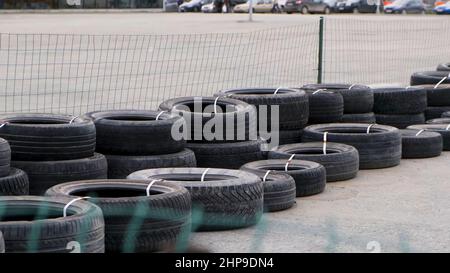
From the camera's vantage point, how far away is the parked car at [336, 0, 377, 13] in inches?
2464

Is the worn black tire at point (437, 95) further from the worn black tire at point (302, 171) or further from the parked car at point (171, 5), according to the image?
the parked car at point (171, 5)

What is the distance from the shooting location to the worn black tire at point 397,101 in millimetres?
12594

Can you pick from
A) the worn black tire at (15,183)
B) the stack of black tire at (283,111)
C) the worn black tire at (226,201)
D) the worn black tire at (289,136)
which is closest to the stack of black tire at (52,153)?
the worn black tire at (15,183)

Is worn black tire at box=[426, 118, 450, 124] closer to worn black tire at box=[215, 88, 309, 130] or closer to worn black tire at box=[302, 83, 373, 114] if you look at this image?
worn black tire at box=[302, 83, 373, 114]

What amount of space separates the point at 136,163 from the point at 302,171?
1570 millimetres

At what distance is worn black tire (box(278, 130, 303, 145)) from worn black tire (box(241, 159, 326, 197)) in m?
1.25

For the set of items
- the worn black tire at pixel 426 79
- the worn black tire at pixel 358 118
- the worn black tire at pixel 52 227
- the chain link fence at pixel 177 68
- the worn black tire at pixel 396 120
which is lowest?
the chain link fence at pixel 177 68

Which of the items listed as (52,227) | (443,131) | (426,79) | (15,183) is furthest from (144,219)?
(426,79)

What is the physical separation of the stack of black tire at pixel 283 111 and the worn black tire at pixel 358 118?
96 cm

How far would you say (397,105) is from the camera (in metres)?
12.6

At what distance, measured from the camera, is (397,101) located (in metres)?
12.6

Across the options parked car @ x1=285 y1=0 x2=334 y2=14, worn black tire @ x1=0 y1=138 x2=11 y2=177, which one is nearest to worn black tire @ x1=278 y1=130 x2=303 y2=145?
worn black tire @ x1=0 y1=138 x2=11 y2=177

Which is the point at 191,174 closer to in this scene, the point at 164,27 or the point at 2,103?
the point at 2,103

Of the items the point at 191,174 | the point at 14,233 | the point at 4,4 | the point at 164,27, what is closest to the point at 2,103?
the point at 191,174
